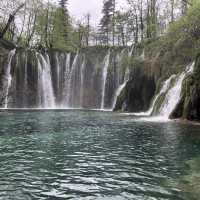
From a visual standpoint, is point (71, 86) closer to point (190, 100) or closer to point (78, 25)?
point (78, 25)

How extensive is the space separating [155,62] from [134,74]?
2888 millimetres

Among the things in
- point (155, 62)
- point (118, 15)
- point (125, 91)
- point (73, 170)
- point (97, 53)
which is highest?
point (118, 15)

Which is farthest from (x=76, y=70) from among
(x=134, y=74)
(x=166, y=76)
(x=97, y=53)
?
(x=166, y=76)

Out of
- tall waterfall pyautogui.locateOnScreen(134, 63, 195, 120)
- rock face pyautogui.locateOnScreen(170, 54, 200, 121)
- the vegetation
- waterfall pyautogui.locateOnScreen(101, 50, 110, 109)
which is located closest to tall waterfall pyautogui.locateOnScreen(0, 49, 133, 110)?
waterfall pyautogui.locateOnScreen(101, 50, 110, 109)

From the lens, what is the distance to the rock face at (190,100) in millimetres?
20938

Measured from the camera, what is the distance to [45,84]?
44500mm

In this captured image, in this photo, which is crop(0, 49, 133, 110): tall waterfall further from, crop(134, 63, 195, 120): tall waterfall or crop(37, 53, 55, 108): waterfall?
crop(134, 63, 195, 120): tall waterfall

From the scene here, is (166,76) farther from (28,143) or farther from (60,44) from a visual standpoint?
(60,44)

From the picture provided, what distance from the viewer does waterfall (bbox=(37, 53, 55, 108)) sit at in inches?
1715

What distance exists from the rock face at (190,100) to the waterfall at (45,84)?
24.1 metres

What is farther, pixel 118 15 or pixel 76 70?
pixel 118 15

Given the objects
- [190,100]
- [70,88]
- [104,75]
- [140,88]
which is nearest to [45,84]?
[70,88]

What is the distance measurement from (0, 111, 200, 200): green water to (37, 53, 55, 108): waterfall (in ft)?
92.6

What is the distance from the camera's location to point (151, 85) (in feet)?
111
